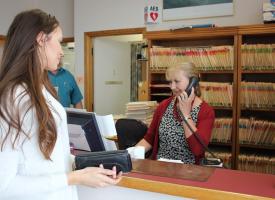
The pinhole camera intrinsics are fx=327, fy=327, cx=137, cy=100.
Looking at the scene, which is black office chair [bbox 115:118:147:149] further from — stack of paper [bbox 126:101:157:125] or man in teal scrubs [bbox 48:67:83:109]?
man in teal scrubs [bbox 48:67:83:109]

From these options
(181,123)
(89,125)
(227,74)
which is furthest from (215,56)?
(89,125)

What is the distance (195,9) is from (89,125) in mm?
2638

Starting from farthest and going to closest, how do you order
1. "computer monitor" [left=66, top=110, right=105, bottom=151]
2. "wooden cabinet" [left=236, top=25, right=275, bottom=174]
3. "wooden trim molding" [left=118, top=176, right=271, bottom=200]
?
"wooden cabinet" [left=236, top=25, right=275, bottom=174]
"computer monitor" [left=66, top=110, right=105, bottom=151]
"wooden trim molding" [left=118, top=176, right=271, bottom=200]

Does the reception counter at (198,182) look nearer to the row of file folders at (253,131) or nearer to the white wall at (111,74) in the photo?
the row of file folders at (253,131)

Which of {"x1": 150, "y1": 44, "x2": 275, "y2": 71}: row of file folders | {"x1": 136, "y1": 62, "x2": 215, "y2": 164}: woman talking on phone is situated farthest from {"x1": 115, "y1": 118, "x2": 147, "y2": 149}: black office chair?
{"x1": 150, "y1": 44, "x2": 275, "y2": 71}: row of file folders

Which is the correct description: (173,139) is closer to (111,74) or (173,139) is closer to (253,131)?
(253,131)

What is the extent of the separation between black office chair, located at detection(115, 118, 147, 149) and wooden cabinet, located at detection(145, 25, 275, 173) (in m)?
1.17

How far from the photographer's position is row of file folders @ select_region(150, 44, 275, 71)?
10.8ft

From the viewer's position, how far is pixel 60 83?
143 inches

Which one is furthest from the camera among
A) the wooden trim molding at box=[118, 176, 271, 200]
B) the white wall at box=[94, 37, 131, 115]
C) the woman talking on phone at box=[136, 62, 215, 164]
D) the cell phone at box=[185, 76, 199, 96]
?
the white wall at box=[94, 37, 131, 115]

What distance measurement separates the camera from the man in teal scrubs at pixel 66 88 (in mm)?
3629

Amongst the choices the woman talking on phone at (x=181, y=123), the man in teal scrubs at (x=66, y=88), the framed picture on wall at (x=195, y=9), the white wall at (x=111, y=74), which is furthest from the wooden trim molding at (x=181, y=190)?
the white wall at (x=111, y=74)

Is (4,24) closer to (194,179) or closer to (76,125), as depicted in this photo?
(76,125)

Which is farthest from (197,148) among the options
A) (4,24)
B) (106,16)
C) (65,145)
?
(4,24)
